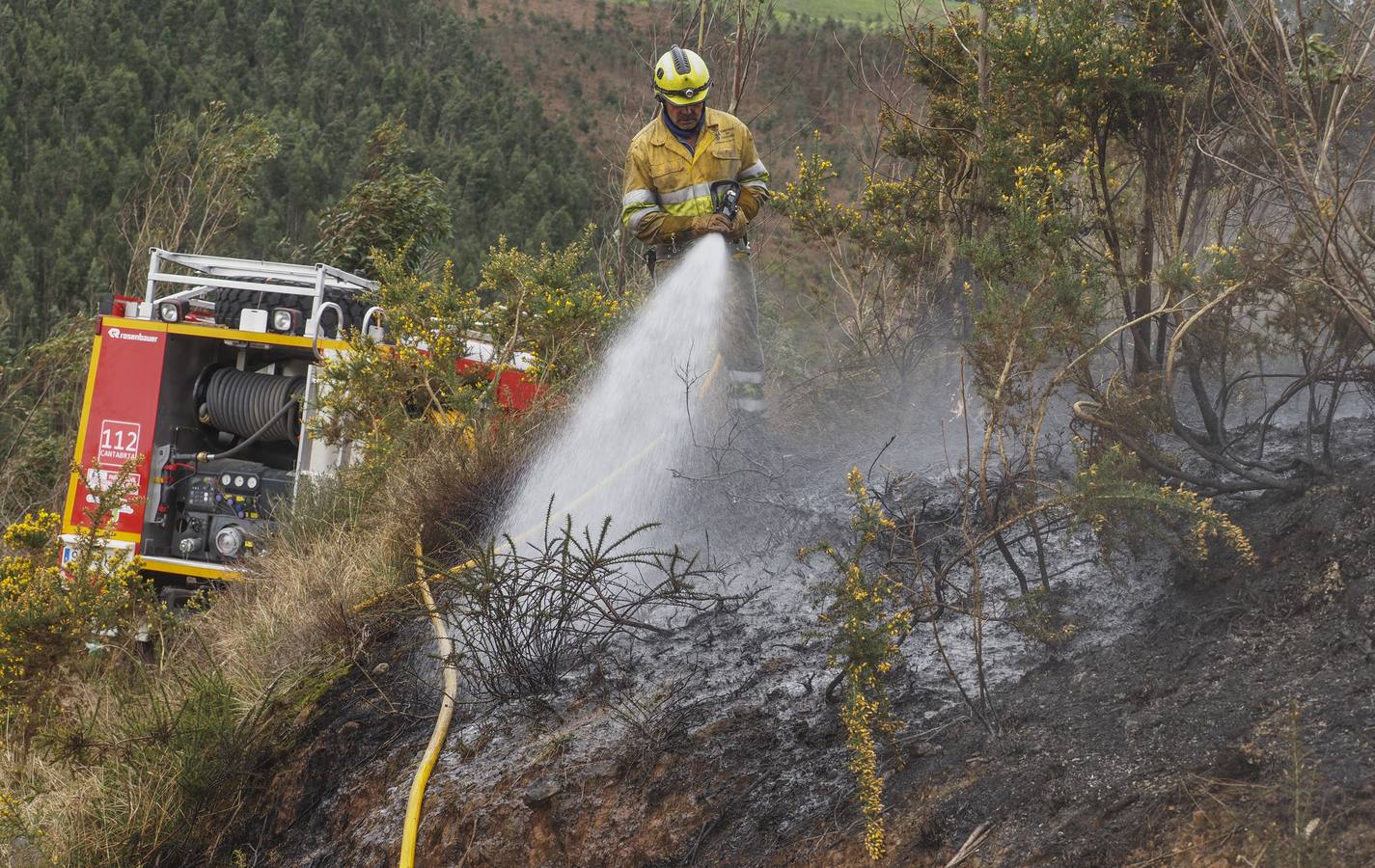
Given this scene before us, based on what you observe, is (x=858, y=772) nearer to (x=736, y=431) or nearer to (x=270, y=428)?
(x=736, y=431)

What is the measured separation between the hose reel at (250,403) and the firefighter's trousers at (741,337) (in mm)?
2502

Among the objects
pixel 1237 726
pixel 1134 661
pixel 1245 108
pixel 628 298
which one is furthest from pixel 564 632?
pixel 628 298

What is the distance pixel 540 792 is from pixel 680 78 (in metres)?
3.58

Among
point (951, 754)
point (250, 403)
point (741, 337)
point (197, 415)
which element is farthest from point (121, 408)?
point (951, 754)

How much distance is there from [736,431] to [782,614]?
5.77 feet

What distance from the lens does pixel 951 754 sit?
364 cm

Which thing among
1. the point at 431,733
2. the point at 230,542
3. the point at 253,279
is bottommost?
the point at 431,733

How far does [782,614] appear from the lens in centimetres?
476

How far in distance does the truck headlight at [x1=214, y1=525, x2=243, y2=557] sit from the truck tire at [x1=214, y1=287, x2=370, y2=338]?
124cm

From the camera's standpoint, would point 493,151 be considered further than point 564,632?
Yes

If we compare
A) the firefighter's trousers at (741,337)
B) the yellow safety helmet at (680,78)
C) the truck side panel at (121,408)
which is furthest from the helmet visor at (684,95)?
the truck side panel at (121,408)

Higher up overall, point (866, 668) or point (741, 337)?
point (741, 337)

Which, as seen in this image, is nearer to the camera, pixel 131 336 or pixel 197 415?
pixel 131 336

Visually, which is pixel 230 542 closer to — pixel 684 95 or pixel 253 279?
pixel 253 279
